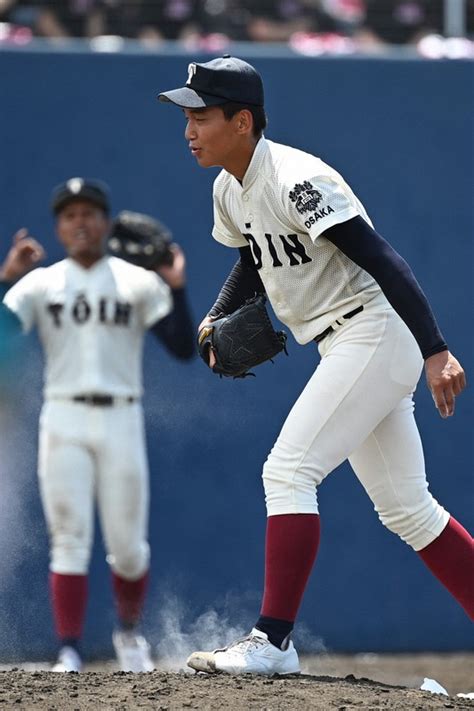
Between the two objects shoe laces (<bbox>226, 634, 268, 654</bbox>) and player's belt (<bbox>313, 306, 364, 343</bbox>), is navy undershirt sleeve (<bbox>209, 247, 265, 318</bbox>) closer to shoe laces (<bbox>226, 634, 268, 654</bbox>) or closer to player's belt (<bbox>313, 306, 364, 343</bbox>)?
player's belt (<bbox>313, 306, 364, 343</bbox>)

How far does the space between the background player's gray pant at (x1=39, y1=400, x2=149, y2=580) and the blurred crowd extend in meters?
2.22

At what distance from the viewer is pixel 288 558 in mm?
3732

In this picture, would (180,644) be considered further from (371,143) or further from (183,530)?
(371,143)

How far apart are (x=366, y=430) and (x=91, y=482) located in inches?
109

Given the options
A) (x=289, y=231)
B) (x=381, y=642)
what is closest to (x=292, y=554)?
(x=289, y=231)

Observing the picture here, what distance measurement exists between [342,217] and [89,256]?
310 centimetres

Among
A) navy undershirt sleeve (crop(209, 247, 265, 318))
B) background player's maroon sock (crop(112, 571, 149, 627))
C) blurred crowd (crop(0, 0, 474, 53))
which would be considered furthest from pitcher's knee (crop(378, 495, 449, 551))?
blurred crowd (crop(0, 0, 474, 53))

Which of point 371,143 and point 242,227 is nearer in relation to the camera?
point 242,227

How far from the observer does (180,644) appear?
6062 millimetres

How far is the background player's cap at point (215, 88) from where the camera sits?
3.82 meters

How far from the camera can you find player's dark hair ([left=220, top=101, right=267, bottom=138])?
3854mm

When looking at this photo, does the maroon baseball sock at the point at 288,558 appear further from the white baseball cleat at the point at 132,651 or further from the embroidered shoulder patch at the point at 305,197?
the white baseball cleat at the point at 132,651

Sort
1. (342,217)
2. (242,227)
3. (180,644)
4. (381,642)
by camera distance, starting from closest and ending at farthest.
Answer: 1. (342,217)
2. (242,227)
3. (180,644)
4. (381,642)

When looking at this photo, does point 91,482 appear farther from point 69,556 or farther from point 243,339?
point 243,339
